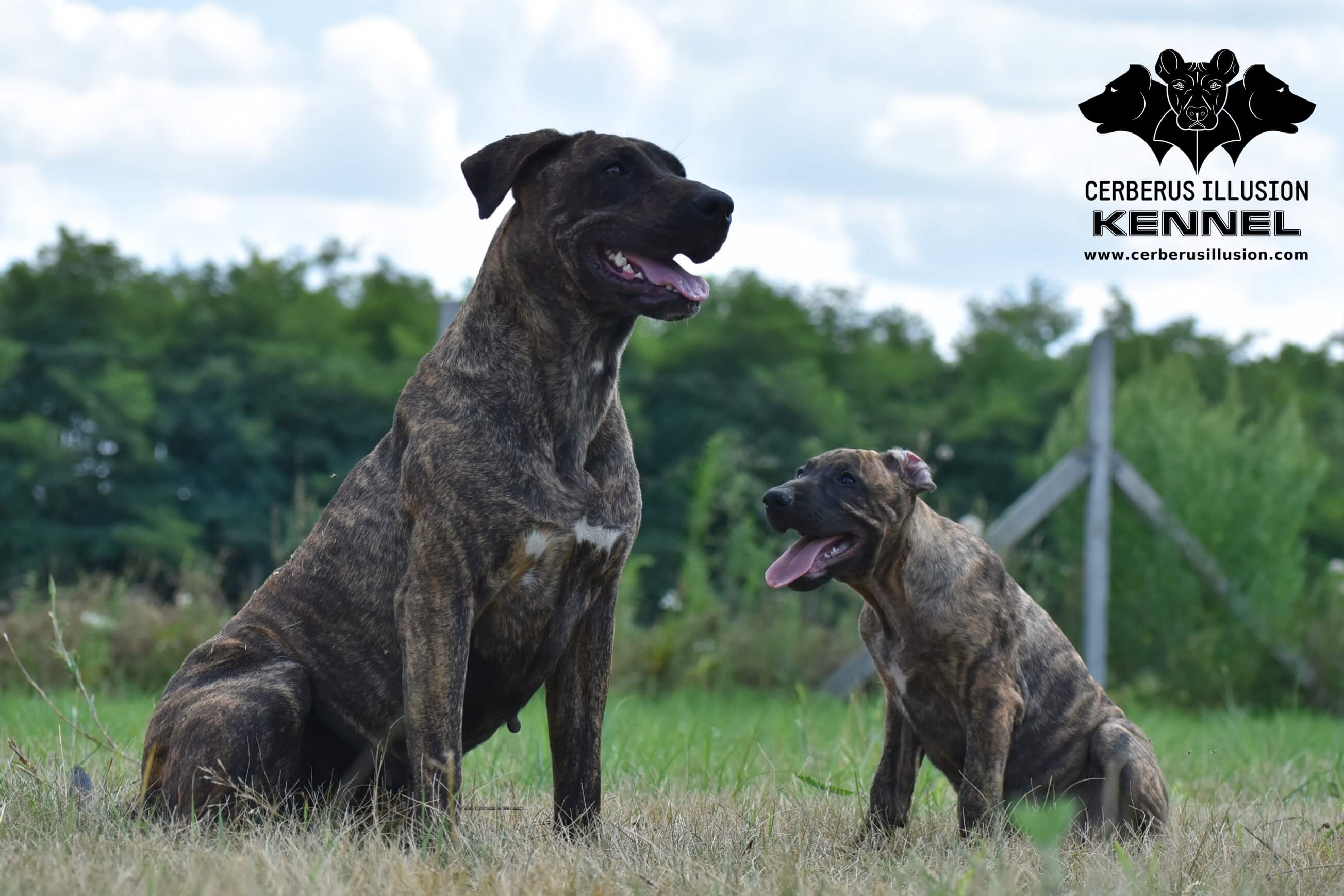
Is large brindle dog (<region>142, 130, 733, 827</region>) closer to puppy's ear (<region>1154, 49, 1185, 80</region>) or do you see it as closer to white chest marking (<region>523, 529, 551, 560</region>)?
white chest marking (<region>523, 529, 551, 560</region>)

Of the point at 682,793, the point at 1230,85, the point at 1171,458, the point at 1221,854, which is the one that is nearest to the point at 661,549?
the point at 1171,458

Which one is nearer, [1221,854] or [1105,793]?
[1221,854]

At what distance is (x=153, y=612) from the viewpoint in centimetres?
998

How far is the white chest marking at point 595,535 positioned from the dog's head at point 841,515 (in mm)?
798

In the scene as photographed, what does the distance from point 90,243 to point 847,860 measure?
1821cm

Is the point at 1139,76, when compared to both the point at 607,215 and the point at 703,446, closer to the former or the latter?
the point at 607,215

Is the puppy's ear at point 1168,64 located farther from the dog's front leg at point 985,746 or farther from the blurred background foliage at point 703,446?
the dog's front leg at point 985,746

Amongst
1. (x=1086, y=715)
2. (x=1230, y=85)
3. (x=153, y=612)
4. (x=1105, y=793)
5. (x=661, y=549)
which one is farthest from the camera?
(x=661, y=549)

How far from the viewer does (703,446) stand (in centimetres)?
1603

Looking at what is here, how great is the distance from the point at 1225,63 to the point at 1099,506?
13.2 ft

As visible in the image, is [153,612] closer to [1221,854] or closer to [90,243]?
[1221,854]

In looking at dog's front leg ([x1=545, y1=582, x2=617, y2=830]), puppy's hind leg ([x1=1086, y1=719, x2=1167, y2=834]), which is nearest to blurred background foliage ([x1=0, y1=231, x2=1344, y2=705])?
puppy's hind leg ([x1=1086, y1=719, x2=1167, y2=834])

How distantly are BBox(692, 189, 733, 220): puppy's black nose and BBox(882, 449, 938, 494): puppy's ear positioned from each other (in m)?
1.25

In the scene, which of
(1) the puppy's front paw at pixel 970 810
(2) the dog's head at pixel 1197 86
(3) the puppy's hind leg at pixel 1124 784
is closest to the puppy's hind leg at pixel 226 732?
(1) the puppy's front paw at pixel 970 810
